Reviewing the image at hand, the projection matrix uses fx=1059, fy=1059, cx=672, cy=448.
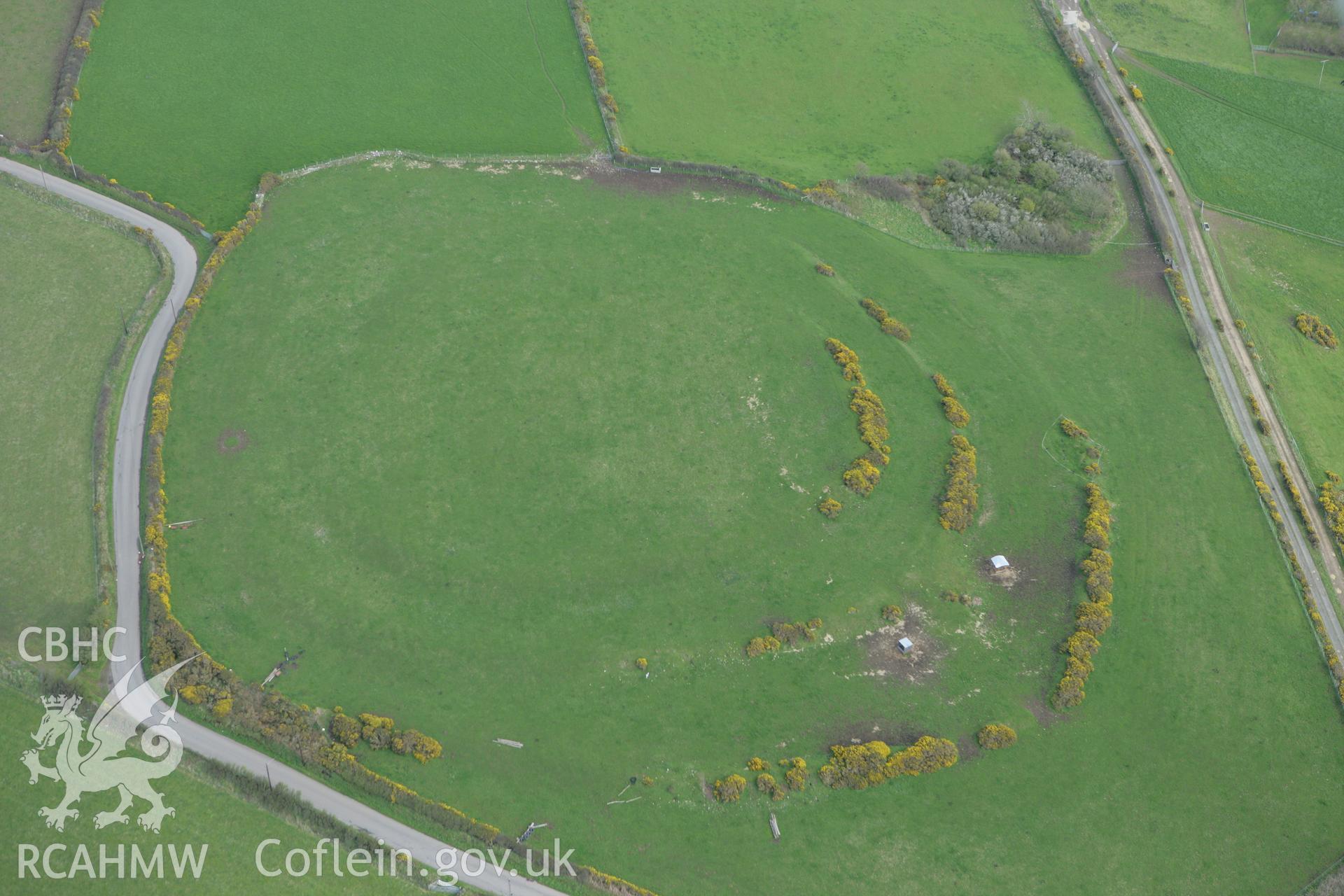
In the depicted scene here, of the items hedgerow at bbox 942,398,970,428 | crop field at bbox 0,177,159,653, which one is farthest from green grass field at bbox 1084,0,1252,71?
crop field at bbox 0,177,159,653

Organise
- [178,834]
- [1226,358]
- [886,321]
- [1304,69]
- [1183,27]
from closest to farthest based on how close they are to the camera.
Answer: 1. [178,834]
2. [886,321]
3. [1226,358]
4. [1304,69]
5. [1183,27]

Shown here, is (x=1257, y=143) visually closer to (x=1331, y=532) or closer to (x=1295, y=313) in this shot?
(x=1295, y=313)

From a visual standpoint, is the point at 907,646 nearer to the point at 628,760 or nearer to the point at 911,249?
the point at 628,760

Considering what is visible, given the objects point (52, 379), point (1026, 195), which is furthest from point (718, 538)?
point (1026, 195)

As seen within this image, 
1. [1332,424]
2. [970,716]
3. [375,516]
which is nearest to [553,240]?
[375,516]

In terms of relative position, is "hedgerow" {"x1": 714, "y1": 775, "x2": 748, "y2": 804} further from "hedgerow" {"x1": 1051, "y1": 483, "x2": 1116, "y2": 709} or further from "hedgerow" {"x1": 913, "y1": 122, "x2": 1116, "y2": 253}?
"hedgerow" {"x1": 913, "y1": 122, "x2": 1116, "y2": 253}

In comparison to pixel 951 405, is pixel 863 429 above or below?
below

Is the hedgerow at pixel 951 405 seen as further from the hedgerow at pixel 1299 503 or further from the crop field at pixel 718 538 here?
the hedgerow at pixel 1299 503
